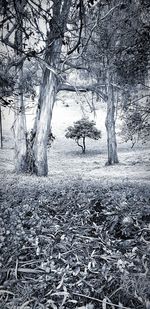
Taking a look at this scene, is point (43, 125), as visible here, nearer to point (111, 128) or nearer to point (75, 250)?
point (111, 128)

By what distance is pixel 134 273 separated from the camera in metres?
2.26

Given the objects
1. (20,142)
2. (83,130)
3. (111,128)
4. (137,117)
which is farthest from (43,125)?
(83,130)

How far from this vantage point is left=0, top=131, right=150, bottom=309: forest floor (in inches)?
82.0

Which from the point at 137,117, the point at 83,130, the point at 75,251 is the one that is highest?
the point at 137,117

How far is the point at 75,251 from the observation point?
8.66 ft

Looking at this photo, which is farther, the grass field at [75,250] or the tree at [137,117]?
the tree at [137,117]

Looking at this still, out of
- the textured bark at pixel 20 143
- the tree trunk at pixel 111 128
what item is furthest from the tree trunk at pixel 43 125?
the tree trunk at pixel 111 128

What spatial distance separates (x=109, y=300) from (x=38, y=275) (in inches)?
27.0

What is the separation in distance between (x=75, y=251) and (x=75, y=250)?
0.6 inches

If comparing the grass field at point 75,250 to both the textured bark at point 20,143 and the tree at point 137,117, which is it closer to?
the tree at point 137,117

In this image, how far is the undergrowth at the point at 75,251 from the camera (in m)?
2.08

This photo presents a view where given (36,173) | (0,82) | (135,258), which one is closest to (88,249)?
(135,258)

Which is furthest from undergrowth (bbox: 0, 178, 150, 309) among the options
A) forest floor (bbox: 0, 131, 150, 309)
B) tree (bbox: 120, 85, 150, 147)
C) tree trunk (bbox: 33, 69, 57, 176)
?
tree trunk (bbox: 33, 69, 57, 176)

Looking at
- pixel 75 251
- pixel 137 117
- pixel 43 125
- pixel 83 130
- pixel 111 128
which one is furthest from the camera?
pixel 83 130
